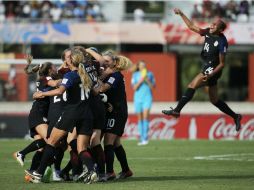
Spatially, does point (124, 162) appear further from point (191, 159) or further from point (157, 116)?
point (157, 116)

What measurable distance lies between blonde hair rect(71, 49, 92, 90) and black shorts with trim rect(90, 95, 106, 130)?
1.44 feet

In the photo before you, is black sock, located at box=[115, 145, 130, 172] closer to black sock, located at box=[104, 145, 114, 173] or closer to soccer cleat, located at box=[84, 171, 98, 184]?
black sock, located at box=[104, 145, 114, 173]

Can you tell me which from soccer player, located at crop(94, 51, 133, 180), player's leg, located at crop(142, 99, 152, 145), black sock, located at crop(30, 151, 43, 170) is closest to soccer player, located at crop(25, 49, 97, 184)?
black sock, located at crop(30, 151, 43, 170)

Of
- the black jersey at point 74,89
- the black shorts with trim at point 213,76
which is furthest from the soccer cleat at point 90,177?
the black shorts with trim at point 213,76

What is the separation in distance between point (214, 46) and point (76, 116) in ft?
13.8

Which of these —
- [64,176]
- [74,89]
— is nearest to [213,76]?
[64,176]

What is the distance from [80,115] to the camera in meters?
13.3

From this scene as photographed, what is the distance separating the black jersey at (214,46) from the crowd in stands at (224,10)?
22.6 m

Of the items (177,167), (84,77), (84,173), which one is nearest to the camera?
(84,77)

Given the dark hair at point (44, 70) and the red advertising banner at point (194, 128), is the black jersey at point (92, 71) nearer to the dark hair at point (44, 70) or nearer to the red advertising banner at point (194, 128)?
the dark hair at point (44, 70)

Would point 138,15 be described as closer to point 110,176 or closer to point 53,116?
point 110,176

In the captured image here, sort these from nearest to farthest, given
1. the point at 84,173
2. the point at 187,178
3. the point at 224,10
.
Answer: the point at 84,173 → the point at 187,178 → the point at 224,10

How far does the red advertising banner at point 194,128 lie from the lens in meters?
27.5

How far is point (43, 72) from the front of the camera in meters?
14.2
